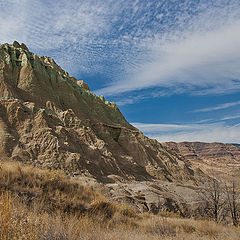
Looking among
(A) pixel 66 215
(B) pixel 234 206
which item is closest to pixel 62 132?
(B) pixel 234 206

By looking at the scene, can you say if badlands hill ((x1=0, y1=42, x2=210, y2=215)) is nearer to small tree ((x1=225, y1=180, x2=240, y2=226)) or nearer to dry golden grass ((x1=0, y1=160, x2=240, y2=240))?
small tree ((x1=225, y1=180, x2=240, y2=226))

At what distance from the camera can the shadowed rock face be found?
25.1 m

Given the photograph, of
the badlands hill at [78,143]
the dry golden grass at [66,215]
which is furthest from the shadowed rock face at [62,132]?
the dry golden grass at [66,215]

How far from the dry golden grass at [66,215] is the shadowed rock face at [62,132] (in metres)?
11.7

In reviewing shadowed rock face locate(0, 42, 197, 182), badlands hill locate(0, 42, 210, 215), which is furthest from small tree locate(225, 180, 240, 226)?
shadowed rock face locate(0, 42, 197, 182)

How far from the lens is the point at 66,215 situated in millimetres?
5191

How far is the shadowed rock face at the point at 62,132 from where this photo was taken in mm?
25094

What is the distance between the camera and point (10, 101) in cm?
2969

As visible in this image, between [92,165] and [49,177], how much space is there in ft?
67.6

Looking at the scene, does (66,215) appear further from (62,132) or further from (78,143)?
(78,143)

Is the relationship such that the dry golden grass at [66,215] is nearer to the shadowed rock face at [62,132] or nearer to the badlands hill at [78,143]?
the badlands hill at [78,143]

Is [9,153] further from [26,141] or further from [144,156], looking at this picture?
[144,156]

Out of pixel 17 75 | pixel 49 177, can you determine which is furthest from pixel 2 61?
pixel 49 177

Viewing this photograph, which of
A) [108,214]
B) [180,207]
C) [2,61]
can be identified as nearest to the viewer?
[108,214]
